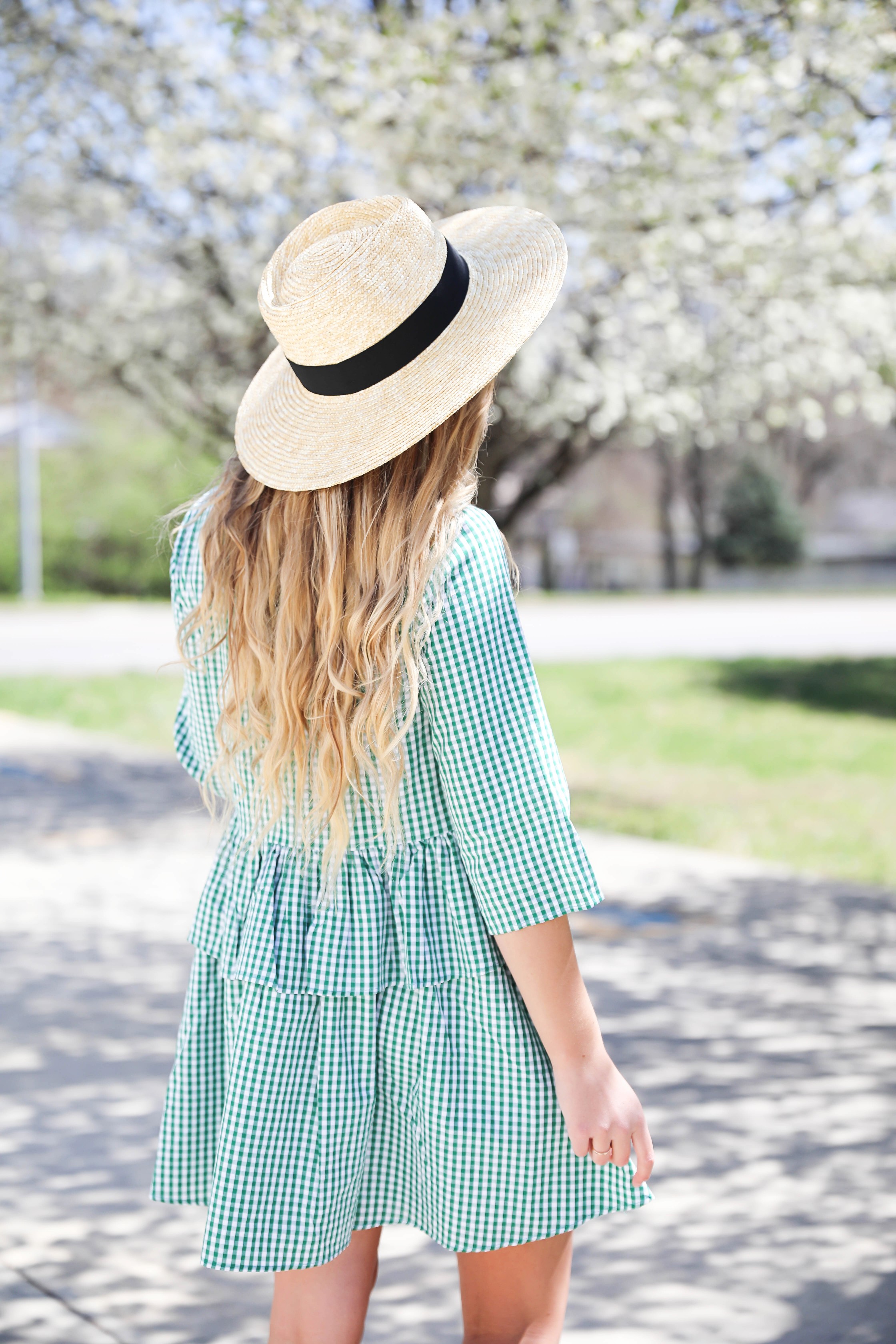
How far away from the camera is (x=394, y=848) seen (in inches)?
65.4

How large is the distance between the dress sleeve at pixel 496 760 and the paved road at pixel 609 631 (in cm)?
1211

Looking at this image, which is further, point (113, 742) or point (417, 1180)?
point (113, 742)

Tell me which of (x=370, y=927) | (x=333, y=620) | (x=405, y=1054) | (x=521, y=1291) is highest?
(x=333, y=620)

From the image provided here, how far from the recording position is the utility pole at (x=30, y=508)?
26.6 m

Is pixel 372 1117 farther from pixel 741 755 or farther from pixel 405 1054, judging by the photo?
pixel 741 755

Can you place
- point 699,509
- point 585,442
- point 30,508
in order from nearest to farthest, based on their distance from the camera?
point 585,442 < point 30,508 < point 699,509

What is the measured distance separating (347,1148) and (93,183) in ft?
24.6

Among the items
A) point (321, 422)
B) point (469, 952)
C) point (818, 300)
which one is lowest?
point (469, 952)

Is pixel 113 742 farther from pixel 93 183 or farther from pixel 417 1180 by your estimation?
pixel 417 1180

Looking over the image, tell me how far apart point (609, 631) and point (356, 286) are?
18.5 metres

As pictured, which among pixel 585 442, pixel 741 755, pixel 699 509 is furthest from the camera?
pixel 699 509

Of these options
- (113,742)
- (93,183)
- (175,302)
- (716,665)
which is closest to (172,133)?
(93,183)

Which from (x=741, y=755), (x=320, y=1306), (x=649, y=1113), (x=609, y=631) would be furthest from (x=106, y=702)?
(x=320, y=1306)

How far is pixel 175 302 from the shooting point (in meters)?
8.78
